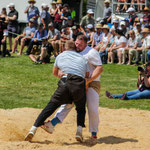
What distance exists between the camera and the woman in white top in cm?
1691

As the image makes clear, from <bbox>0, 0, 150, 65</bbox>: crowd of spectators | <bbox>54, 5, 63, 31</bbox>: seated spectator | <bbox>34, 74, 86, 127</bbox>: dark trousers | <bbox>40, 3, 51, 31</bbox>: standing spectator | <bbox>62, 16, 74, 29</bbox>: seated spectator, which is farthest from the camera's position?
<bbox>54, 5, 63, 31</bbox>: seated spectator

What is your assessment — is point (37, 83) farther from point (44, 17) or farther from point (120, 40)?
point (44, 17)

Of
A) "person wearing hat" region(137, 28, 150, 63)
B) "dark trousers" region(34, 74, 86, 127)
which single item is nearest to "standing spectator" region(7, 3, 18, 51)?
"person wearing hat" region(137, 28, 150, 63)

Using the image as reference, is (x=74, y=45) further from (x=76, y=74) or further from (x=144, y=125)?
(x=144, y=125)

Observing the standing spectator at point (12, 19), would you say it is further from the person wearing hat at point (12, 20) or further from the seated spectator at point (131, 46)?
the seated spectator at point (131, 46)

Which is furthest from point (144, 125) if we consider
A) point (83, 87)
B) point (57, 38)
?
point (57, 38)

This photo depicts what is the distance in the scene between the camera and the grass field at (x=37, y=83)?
10.2 meters

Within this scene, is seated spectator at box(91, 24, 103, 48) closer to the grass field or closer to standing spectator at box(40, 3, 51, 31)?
the grass field

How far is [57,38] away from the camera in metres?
18.6

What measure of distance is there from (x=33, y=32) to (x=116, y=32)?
5.01 metres

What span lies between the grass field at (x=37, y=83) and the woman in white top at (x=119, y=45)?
68cm

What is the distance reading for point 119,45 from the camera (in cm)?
1720

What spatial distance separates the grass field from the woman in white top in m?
0.68

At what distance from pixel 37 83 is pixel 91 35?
6.80 m
